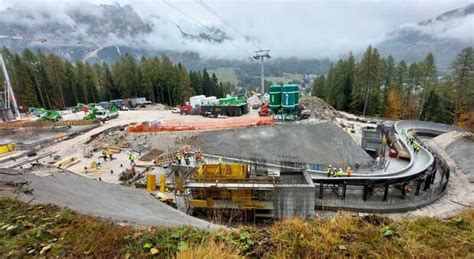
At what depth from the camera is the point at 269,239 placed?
4855mm

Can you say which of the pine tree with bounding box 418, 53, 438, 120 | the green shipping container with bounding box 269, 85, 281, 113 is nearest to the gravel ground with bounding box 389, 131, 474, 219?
the green shipping container with bounding box 269, 85, 281, 113

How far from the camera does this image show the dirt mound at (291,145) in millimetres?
22875

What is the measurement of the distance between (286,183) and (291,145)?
8141 millimetres

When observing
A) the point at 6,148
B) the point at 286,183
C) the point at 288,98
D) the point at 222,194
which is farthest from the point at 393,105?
the point at 6,148

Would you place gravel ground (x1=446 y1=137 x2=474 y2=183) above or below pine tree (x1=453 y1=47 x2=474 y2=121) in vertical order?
below

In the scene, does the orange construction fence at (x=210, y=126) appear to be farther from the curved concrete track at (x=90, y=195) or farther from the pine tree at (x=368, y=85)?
the pine tree at (x=368, y=85)

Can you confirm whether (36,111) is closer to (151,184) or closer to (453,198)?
(151,184)

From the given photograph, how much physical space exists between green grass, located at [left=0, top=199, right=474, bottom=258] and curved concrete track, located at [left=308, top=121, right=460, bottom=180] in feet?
46.8

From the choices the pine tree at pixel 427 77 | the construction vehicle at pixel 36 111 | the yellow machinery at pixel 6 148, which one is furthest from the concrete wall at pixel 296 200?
→ the construction vehicle at pixel 36 111

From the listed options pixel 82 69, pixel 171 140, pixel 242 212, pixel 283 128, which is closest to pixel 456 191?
pixel 283 128

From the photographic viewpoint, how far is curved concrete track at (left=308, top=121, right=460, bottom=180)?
19.1m

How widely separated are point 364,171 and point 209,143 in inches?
639

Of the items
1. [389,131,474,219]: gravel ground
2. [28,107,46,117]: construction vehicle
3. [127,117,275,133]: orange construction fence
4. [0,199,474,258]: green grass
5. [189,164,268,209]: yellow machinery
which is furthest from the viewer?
[28,107,46,117]: construction vehicle

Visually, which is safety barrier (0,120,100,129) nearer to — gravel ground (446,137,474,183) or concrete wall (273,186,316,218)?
concrete wall (273,186,316,218)
